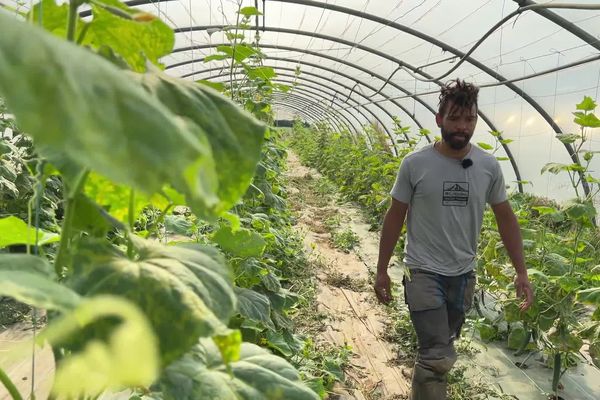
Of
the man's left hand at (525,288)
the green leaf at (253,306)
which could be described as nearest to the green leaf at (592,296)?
the man's left hand at (525,288)

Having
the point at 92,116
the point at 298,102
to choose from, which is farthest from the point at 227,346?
the point at 298,102

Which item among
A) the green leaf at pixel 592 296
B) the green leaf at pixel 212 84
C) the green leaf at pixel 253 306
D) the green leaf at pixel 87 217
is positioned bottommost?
the green leaf at pixel 592 296

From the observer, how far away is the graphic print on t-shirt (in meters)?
2.83

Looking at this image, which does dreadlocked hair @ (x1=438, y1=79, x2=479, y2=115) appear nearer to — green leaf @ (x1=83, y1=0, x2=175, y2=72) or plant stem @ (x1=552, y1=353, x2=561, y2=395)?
plant stem @ (x1=552, y1=353, x2=561, y2=395)

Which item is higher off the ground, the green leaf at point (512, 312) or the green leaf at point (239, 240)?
the green leaf at point (239, 240)

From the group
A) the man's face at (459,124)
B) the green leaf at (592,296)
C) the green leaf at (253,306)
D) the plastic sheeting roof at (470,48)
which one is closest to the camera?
the green leaf at (253,306)

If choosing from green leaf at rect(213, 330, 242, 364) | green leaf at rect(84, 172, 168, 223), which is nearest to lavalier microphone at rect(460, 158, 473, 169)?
green leaf at rect(84, 172, 168, 223)

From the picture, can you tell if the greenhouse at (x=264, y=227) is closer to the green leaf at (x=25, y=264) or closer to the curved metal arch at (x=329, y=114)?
the green leaf at (x=25, y=264)

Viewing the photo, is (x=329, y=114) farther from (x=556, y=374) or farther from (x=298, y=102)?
(x=556, y=374)

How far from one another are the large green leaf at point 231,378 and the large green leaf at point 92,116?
48cm

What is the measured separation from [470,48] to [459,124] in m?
5.56

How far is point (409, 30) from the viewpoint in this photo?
8.41 m

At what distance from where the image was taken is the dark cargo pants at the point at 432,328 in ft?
9.06

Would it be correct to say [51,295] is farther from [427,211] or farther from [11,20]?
[427,211]
